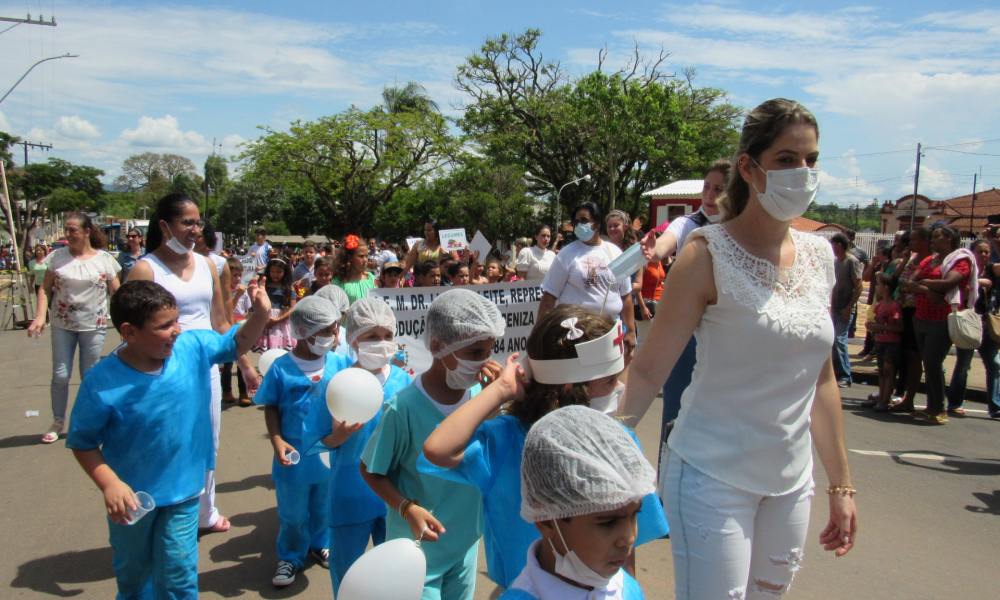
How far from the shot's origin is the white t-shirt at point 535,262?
9977 millimetres

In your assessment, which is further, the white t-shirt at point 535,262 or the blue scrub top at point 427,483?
the white t-shirt at point 535,262

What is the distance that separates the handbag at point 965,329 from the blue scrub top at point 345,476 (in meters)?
6.23

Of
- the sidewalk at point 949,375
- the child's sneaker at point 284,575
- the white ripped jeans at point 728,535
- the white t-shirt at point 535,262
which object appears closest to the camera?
the white ripped jeans at point 728,535

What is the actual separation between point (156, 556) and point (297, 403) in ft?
3.43

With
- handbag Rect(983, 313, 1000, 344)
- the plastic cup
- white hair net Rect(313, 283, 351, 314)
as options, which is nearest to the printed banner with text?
white hair net Rect(313, 283, 351, 314)

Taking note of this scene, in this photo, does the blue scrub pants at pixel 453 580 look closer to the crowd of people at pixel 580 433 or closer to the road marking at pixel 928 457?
the crowd of people at pixel 580 433

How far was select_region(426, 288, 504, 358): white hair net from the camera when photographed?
2.27 meters

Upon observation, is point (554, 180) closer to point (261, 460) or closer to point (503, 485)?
point (261, 460)

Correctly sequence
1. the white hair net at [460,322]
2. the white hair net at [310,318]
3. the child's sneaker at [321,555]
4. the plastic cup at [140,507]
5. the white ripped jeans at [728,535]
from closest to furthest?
the white ripped jeans at [728,535], the white hair net at [460,322], the plastic cup at [140,507], the white hair net at [310,318], the child's sneaker at [321,555]

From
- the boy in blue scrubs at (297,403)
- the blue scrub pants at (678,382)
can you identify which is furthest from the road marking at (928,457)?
the boy in blue scrubs at (297,403)

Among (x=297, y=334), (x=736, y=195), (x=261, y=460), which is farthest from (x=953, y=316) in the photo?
(x=261, y=460)

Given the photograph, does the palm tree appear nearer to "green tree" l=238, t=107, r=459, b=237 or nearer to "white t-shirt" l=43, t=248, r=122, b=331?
"green tree" l=238, t=107, r=459, b=237

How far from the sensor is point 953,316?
21.7ft

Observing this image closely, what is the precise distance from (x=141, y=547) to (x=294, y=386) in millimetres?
1086
